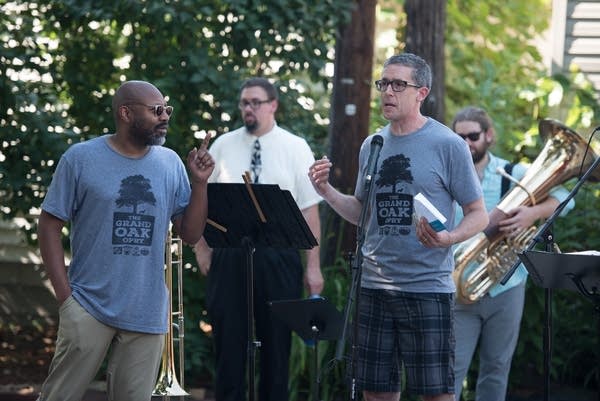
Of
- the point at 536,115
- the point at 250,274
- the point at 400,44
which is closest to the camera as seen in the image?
the point at 250,274

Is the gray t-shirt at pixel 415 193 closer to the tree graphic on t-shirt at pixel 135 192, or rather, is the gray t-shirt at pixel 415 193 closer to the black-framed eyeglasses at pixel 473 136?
the tree graphic on t-shirt at pixel 135 192

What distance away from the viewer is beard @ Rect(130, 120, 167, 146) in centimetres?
529

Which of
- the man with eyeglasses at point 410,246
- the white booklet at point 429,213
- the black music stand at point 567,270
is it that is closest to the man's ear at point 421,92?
the man with eyeglasses at point 410,246

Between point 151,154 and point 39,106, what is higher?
point 39,106

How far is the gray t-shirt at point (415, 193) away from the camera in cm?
548

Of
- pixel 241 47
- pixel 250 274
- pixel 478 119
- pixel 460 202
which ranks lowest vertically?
pixel 250 274

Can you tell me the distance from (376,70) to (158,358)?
9.10 metres

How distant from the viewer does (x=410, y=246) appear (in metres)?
5.49

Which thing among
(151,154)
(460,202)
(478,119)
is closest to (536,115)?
(478,119)

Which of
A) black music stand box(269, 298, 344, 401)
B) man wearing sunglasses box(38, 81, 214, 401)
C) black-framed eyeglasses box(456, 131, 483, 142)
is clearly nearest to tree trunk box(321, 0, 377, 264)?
black-framed eyeglasses box(456, 131, 483, 142)

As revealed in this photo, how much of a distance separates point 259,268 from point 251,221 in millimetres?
1002

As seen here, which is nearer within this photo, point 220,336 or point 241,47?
point 220,336

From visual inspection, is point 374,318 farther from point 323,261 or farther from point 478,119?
point 323,261

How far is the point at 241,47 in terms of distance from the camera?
841cm
